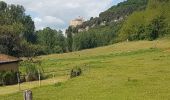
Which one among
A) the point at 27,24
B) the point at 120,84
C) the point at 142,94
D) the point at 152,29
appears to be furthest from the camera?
the point at 27,24

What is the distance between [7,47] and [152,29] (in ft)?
225

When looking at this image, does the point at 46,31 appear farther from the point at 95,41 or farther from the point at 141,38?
the point at 141,38

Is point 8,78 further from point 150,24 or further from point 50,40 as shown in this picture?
point 50,40

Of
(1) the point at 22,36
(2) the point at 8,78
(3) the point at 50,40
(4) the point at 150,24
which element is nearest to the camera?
(2) the point at 8,78

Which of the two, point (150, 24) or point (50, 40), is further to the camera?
point (50, 40)

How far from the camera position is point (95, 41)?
169250 mm

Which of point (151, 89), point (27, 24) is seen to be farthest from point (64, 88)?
point (27, 24)

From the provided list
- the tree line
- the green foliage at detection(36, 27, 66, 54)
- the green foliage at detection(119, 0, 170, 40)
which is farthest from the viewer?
the green foliage at detection(36, 27, 66, 54)

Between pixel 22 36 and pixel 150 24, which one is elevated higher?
pixel 150 24

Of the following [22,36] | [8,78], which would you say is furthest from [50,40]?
[8,78]

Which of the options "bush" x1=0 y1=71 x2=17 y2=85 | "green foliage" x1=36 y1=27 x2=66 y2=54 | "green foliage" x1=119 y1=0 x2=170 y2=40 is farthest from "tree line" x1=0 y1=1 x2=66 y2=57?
"green foliage" x1=119 y1=0 x2=170 y2=40

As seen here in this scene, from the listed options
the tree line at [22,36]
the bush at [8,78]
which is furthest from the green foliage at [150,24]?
the bush at [8,78]

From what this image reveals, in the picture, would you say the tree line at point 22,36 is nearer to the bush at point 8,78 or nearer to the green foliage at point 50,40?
Result: the green foliage at point 50,40

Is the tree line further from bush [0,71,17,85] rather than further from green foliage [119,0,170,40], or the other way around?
green foliage [119,0,170,40]
